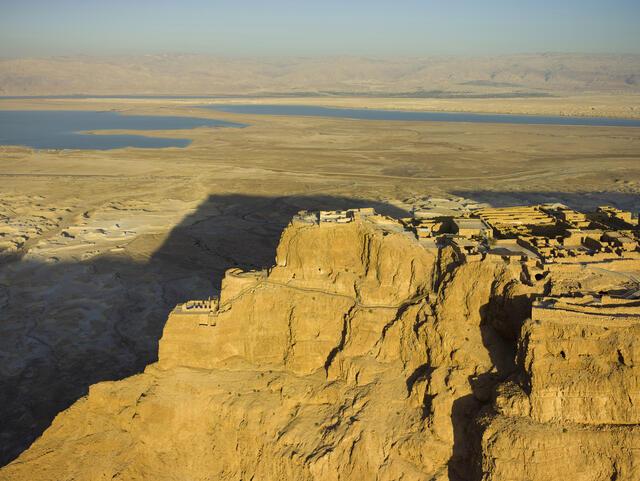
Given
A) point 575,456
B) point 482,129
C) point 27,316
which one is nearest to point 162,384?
point 575,456

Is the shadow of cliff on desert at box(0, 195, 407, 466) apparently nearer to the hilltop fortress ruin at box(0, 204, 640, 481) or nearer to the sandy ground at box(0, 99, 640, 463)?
the sandy ground at box(0, 99, 640, 463)

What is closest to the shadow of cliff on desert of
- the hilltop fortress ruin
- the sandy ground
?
the sandy ground

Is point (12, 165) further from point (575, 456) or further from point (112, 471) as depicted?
point (575, 456)

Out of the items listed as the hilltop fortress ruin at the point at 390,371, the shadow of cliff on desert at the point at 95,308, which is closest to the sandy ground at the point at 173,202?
the shadow of cliff on desert at the point at 95,308

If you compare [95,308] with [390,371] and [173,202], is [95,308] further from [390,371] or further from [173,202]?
[173,202]

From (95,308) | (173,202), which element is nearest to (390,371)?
(95,308)
